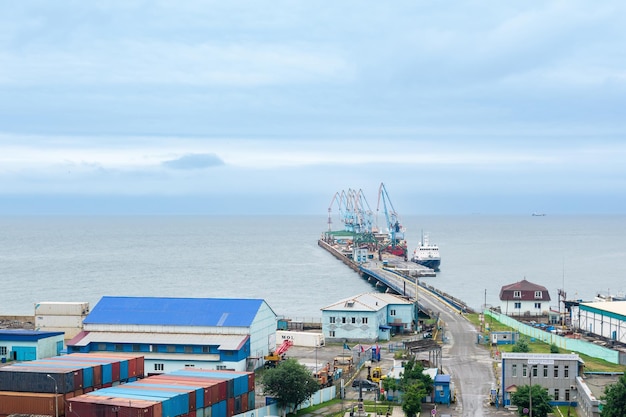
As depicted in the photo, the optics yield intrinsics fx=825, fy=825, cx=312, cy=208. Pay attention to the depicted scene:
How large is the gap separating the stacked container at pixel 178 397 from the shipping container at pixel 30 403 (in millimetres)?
705

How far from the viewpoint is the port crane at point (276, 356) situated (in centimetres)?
4509

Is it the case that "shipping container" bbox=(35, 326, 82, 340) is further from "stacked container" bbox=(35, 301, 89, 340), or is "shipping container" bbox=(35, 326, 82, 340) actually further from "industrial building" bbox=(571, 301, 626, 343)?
"industrial building" bbox=(571, 301, 626, 343)

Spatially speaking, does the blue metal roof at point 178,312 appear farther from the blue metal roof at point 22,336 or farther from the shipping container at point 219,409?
the shipping container at point 219,409

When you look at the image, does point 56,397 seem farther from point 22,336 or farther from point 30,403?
point 22,336

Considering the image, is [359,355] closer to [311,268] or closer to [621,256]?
[311,268]

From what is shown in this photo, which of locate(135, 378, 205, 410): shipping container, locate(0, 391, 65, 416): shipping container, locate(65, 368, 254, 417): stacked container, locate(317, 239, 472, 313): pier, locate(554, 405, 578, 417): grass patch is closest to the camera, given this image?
locate(65, 368, 254, 417): stacked container

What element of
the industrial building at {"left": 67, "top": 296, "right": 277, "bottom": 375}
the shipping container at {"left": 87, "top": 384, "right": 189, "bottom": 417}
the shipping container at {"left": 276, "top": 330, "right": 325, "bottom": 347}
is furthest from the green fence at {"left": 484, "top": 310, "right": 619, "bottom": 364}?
the shipping container at {"left": 87, "top": 384, "right": 189, "bottom": 417}

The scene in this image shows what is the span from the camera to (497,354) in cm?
4744

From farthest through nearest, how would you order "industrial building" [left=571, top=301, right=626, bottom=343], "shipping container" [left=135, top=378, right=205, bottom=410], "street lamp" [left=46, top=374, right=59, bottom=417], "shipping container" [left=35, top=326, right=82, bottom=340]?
1. "shipping container" [left=35, top=326, right=82, bottom=340]
2. "industrial building" [left=571, top=301, right=626, bottom=343]
3. "street lamp" [left=46, top=374, right=59, bottom=417]
4. "shipping container" [left=135, top=378, right=205, bottom=410]

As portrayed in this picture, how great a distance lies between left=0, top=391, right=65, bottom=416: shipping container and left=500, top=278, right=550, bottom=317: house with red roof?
41087mm

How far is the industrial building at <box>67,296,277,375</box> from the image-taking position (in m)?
43.6

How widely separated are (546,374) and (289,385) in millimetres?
11831

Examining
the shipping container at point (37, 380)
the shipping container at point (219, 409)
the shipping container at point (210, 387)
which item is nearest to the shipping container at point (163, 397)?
the shipping container at point (210, 387)

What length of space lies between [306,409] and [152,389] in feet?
24.8
